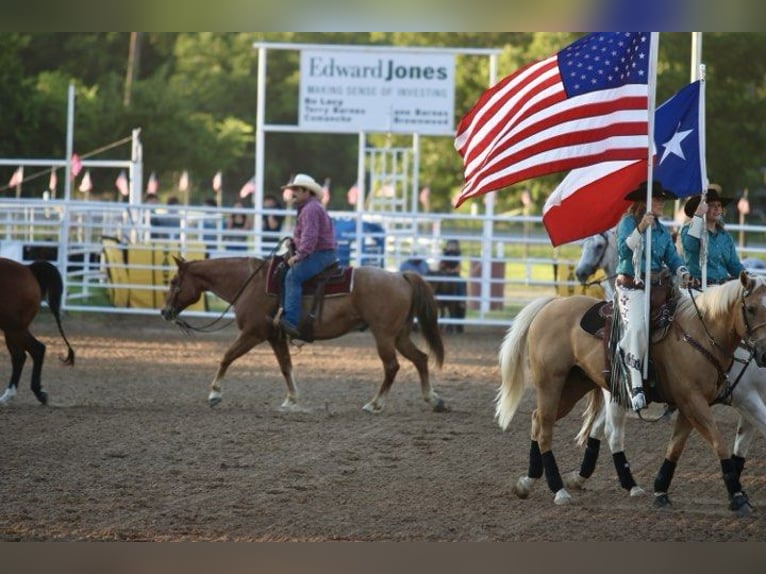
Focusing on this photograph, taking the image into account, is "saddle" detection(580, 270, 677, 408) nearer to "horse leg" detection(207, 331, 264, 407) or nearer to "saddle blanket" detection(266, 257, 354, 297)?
"saddle blanket" detection(266, 257, 354, 297)

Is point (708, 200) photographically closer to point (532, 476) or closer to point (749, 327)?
point (749, 327)

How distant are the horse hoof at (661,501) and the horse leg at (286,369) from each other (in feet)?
16.4

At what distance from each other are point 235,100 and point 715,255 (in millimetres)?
46332

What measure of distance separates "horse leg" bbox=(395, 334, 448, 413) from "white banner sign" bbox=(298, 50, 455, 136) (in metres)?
12.1

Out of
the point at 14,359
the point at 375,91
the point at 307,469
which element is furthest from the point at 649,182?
the point at 375,91

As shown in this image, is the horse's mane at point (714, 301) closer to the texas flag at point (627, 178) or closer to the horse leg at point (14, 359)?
the texas flag at point (627, 178)

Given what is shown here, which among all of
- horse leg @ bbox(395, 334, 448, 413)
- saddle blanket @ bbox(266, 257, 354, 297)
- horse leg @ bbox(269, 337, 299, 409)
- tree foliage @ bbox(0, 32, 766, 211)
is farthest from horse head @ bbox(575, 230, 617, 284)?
tree foliage @ bbox(0, 32, 766, 211)

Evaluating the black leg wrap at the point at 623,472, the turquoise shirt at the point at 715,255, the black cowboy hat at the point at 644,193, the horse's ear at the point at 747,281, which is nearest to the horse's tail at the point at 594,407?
the black leg wrap at the point at 623,472

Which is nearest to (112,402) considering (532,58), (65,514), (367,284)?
(367,284)

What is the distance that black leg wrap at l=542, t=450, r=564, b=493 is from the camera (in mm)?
8984

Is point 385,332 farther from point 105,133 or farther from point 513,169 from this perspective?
point 105,133

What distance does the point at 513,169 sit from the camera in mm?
9664

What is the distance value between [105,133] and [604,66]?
33739mm

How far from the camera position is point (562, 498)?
29.3 ft
